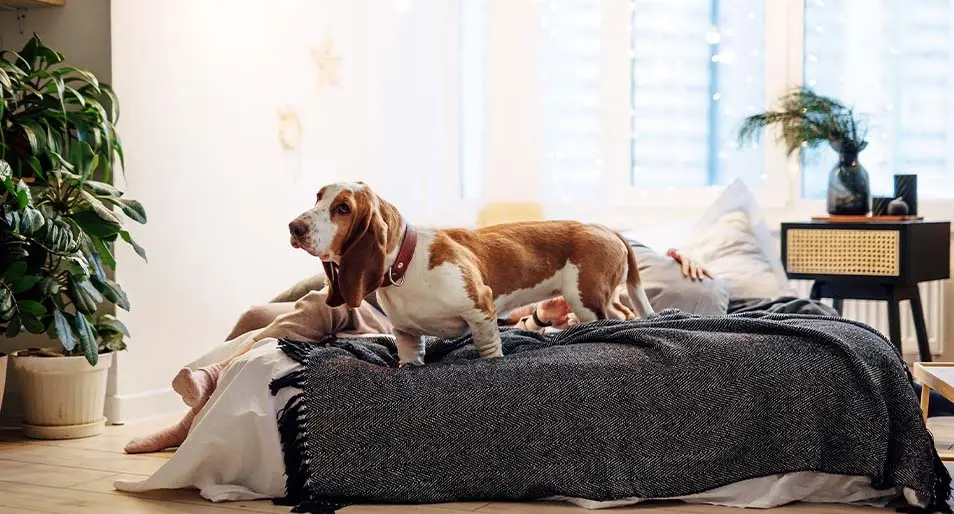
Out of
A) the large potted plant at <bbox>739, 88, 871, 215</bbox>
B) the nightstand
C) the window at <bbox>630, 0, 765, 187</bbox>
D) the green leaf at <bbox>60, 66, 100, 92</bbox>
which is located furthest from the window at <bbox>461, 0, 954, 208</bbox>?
the green leaf at <bbox>60, 66, 100, 92</bbox>

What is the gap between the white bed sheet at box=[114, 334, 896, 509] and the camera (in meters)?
2.50

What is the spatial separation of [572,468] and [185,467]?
2.78ft

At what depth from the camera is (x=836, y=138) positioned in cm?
432

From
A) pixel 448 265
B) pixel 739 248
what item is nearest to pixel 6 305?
pixel 448 265

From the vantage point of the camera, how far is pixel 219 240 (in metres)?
4.15

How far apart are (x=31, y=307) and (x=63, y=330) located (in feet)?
0.36

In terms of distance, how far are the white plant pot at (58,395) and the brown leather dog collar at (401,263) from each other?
1396 millimetres

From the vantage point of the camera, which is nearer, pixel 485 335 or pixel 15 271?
pixel 485 335

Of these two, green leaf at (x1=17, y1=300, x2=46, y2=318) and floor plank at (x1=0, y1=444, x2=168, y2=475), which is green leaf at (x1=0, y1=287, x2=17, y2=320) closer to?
green leaf at (x1=17, y1=300, x2=46, y2=318)

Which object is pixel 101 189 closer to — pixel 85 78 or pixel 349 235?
pixel 85 78

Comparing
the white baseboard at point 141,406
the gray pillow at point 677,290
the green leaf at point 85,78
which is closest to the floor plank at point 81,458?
the white baseboard at point 141,406

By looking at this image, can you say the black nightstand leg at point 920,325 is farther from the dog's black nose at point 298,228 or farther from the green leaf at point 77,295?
the green leaf at point 77,295

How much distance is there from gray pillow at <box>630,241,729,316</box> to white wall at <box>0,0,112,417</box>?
72.8 inches

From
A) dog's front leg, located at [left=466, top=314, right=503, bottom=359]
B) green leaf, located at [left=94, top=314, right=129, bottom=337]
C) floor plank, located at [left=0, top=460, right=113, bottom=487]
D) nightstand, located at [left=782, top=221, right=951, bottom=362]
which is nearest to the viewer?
dog's front leg, located at [left=466, top=314, right=503, bottom=359]
